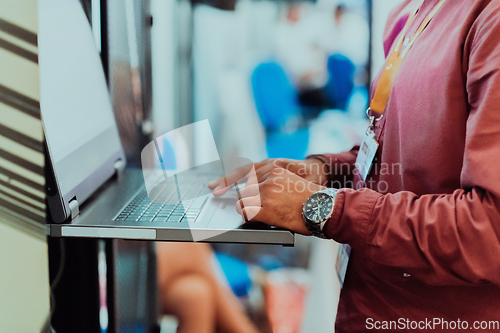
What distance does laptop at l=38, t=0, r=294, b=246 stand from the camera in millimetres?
720

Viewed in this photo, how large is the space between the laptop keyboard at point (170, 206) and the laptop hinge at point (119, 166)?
0.54ft

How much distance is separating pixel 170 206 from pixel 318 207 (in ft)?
1.07

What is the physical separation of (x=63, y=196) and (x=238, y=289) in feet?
3.20

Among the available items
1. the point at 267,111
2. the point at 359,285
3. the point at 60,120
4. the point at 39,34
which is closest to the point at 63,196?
the point at 60,120

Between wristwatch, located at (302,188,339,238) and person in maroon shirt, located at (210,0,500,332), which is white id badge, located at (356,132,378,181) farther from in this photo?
wristwatch, located at (302,188,339,238)

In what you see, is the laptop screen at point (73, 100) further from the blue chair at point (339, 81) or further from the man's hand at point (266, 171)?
the blue chair at point (339, 81)

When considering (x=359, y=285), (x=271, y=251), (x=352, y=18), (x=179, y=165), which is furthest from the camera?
(x=271, y=251)

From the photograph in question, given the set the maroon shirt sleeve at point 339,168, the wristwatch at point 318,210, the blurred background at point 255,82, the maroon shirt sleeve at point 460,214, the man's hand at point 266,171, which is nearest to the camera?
the maroon shirt sleeve at point 460,214

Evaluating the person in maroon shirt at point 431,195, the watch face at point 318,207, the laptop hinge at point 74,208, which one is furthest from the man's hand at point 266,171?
the laptop hinge at point 74,208

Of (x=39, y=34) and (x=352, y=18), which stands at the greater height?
(x=352, y=18)

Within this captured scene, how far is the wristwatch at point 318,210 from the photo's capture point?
0.69m

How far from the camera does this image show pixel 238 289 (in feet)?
5.21

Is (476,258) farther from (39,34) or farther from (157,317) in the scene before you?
(157,317)

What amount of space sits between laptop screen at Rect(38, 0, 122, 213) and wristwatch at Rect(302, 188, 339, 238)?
1.47 ft
